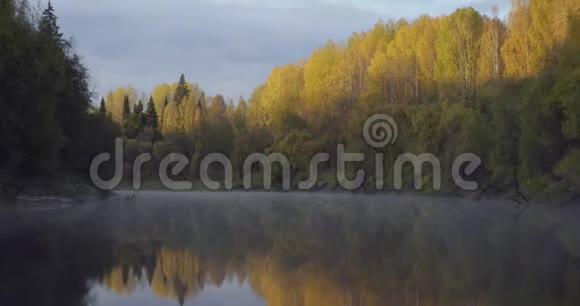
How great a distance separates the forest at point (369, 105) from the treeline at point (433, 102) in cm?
11

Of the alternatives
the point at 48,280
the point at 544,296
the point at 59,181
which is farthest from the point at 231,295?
the point at 59,181

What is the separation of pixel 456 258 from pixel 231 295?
5634 mm

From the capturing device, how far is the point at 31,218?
2241 cm

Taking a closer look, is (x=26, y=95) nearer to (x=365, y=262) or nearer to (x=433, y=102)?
(x=365, y=262)

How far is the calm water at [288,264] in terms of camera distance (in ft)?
28.3

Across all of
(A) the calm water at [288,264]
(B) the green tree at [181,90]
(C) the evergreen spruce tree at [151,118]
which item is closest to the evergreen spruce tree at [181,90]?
(B) the green tree at [181,90]

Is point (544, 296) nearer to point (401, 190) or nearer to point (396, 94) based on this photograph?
point (401, 190)

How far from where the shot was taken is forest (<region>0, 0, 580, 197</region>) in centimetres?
2714

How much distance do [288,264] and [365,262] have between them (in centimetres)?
154

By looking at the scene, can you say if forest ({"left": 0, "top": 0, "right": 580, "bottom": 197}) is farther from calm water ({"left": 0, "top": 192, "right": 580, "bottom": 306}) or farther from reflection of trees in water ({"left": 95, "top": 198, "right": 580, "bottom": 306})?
reflection of trees in water ({"left": 95, "top": 198, "right": 580, "bottom": 306})

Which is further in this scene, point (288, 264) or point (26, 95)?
point (26, 95)

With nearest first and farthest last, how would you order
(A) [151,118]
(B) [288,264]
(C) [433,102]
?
(B) [288,264], (C) [433,102], (A) [151,118]

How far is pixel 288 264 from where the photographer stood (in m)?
11.8

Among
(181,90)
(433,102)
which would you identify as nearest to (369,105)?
(433,102)
